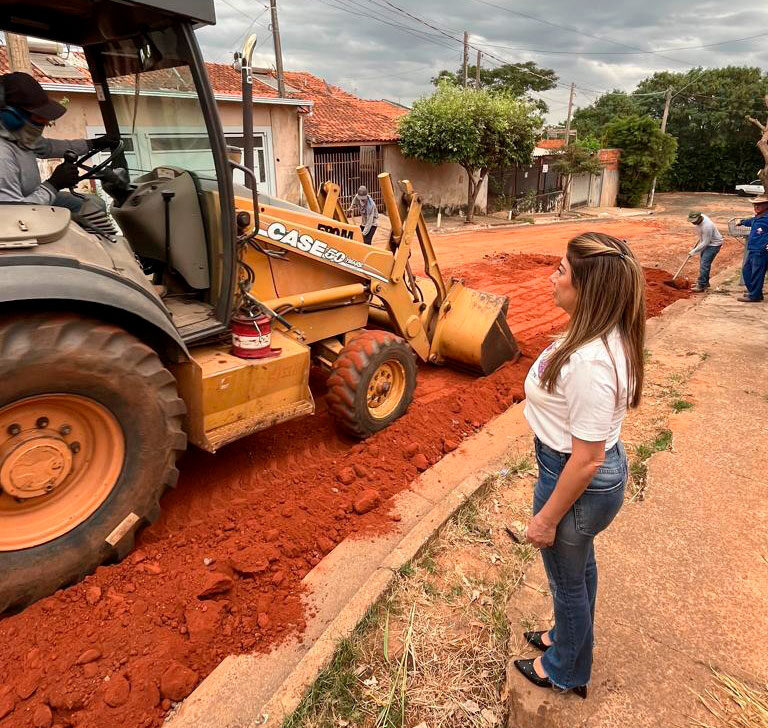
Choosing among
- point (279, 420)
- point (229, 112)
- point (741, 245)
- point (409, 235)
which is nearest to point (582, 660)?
point (279, 420)

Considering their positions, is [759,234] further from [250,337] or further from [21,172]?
[21,172]

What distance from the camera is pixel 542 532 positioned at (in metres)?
1.88

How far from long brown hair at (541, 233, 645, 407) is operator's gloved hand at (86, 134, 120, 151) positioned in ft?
10.6

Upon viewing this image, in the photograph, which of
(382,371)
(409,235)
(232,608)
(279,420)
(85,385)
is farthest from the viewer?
(409,235)

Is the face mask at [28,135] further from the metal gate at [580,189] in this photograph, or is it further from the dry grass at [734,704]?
the metal gate at [580,189]

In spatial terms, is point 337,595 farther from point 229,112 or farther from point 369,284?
point 229,112

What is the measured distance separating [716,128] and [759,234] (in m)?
38.5

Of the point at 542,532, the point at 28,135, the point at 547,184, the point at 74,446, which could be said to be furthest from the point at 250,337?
the point at 547,184

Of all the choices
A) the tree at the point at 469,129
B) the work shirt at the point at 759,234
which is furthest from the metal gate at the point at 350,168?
the work shirt at the point at 759,234

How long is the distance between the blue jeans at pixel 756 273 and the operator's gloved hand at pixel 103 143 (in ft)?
30.2

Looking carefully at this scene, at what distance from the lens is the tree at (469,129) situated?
17672mm

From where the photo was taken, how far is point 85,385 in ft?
8.13

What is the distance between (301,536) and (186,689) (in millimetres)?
1027

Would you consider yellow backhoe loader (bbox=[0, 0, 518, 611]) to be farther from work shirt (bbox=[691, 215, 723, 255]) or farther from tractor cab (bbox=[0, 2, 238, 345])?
work shirt (bbox=[691, 215, 723, 255])
